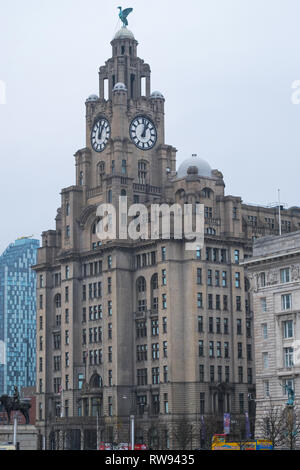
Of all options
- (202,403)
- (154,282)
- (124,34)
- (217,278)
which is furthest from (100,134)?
(202,403)

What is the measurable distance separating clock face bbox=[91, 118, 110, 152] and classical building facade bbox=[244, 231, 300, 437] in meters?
62.3

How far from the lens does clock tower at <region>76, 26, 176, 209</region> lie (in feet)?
566

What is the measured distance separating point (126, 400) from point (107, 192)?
36912 millimetres

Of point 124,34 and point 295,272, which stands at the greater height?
point 124,34

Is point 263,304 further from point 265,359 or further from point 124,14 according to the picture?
point 124,14

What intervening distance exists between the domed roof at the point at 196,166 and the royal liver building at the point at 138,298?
32cm

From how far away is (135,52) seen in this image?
18375 cm

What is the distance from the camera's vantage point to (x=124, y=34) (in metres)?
184

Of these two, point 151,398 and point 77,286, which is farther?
point 77,286

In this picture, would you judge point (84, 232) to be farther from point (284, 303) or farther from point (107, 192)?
point (284, 303)

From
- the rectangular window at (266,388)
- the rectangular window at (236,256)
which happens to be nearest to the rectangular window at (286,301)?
the rectangular window at (266,388)

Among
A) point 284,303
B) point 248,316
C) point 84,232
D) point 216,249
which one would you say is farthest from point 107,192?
point 284,303

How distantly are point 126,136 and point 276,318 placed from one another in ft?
218
